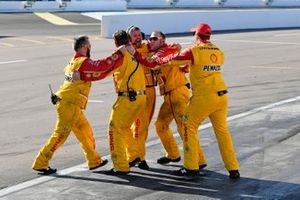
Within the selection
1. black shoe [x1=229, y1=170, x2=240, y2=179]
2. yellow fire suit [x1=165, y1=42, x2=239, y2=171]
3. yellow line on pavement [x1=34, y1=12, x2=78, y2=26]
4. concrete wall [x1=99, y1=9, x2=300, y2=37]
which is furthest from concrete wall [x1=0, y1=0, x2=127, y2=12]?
black shoe [x1=229, y1=170, x2=240, y2=179]

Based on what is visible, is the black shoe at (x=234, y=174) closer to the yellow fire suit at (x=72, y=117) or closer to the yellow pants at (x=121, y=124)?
the yellow pants at (x=121, y=124)

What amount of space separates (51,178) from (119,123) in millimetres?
1139

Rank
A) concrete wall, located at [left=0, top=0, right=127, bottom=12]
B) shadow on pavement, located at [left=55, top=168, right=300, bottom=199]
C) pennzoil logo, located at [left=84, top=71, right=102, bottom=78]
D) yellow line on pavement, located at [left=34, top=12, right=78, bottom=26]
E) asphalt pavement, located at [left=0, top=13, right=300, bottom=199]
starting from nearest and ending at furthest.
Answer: shadow on pavement, located at [left=55, top=168, right=300, bottom=199] < asphalt pavement, located at [left=0, top=13, right=300, bottom=199] < pennzoil logo, located at [left=84, top=71, right=102, bottom=78] < yellow line on pavement, located at [left=34, top=12, right=78, bottom=26] < concrete wall, located at [left=0, top=0, right=127, bottom=12]

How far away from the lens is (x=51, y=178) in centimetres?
896

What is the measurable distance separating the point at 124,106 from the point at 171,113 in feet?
2.87

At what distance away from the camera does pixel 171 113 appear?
9.46 meters

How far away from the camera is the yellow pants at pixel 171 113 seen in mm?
9305

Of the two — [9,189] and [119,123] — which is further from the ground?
[119,123]

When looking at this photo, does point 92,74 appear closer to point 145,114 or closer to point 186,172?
point 145,114

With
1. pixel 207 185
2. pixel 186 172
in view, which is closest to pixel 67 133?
Answer: pixel 186 172

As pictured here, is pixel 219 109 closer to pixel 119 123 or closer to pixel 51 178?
pixel 119 123

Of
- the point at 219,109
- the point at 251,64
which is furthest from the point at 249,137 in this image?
the point at 251,64

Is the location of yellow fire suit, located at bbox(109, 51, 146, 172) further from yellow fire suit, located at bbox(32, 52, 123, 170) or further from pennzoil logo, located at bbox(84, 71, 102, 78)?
yellow fire suit, located at bbox(32, 52, 123, 170)

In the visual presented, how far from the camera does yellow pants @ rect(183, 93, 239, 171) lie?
28.4 ft
